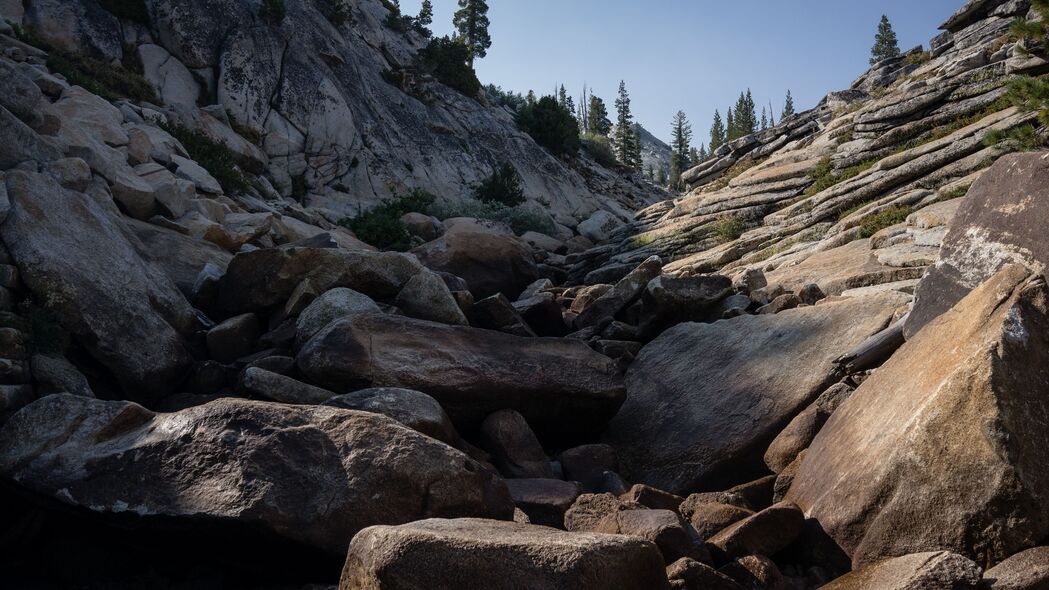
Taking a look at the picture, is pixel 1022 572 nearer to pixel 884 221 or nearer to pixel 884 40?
pixel 884 221

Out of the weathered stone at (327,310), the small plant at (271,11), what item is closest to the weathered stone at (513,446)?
the weathered stone at (327,310)

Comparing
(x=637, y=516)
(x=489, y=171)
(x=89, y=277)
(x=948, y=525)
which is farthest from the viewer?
(x=489, y=171)

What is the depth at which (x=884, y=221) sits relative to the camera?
666 inches

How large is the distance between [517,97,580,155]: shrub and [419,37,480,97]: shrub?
4.73 meters

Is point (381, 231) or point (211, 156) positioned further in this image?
point (381, 231)

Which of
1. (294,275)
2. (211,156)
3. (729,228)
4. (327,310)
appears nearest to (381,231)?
(211,156)

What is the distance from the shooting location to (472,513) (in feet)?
19.7

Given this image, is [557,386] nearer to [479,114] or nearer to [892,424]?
[892,424]

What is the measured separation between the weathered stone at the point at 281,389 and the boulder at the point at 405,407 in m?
0.52

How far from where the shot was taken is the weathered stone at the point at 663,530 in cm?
561

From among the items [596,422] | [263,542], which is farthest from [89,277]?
[596,422]

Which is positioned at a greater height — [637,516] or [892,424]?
[892,424]

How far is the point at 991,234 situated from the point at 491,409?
5.40 meters

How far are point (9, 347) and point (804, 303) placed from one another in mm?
9930
